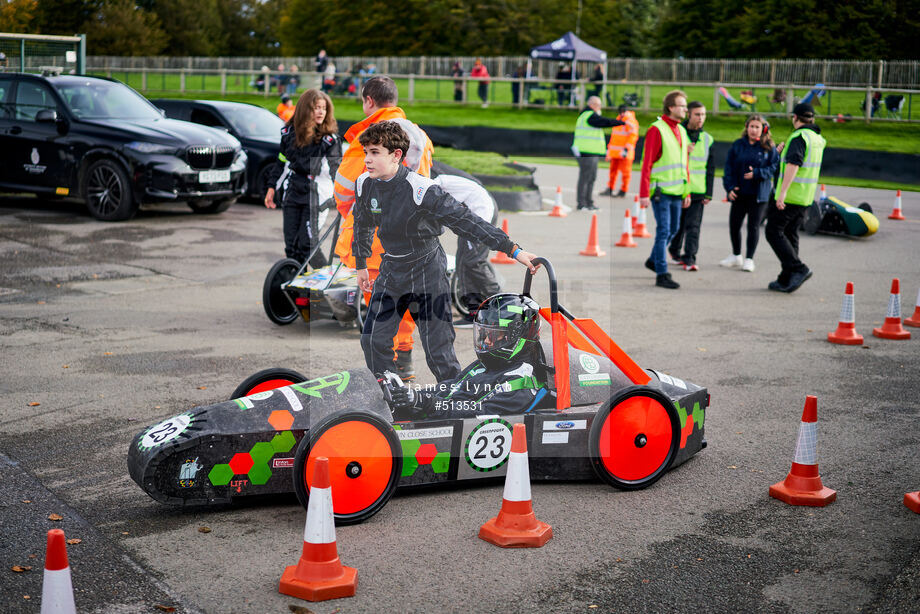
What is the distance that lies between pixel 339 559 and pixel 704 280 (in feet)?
27.3

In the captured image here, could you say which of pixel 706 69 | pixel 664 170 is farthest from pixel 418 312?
pixel 706 69

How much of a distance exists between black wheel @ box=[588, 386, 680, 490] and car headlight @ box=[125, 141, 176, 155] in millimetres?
10655

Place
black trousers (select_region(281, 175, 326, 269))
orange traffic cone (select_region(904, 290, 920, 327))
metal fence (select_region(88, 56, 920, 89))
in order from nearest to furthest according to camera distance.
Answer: black trousers (select_region(281, 175, 326, 269)) → orange traffic cone (select_region(904, 290, 920, 327)) → metal fence (select_region(88, 56, 920, 89))

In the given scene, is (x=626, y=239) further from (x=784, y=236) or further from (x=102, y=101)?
(x=102, y=101)

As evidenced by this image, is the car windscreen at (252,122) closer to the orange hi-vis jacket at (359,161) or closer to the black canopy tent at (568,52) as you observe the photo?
the orange hi-vis jacket at (359,161)

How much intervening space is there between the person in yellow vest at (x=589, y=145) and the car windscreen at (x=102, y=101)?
23.8 feet

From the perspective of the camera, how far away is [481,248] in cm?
832

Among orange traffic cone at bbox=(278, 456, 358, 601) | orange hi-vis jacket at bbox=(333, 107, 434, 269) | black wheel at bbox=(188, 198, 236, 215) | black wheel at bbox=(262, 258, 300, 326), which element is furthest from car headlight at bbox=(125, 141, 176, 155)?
orange traffic cone at bbox=(278, 456, 358, 601)

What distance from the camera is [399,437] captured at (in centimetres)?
479

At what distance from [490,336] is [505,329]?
9 centimetres

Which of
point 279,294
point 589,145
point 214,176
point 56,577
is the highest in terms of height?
point 589,145

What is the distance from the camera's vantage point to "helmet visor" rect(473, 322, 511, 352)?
527 cm

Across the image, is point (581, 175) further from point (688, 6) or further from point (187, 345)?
point (688, 6)

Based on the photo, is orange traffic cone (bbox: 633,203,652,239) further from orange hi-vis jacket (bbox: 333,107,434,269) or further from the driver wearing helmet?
the driver wearing helmet
